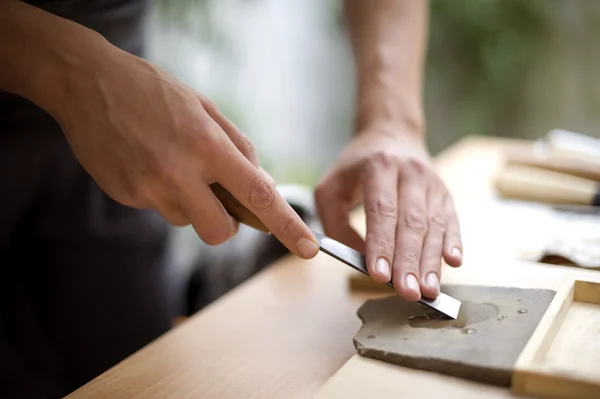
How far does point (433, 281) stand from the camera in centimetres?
80

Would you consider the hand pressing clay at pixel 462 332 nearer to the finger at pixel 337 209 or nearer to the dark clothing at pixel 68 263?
the finger at pixel 337 209

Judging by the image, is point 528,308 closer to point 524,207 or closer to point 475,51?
point 524,207

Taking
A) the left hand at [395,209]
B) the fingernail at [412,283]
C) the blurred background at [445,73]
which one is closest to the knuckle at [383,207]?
the left hand at [395,209]

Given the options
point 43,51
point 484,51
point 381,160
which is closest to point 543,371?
point 381,160

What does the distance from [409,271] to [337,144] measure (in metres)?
2.41

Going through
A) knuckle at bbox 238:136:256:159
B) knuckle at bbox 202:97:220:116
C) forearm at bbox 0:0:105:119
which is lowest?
knuckle at bbox 238:136:256:159

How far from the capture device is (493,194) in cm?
126

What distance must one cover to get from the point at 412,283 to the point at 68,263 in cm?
59

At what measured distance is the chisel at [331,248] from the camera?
78 cm

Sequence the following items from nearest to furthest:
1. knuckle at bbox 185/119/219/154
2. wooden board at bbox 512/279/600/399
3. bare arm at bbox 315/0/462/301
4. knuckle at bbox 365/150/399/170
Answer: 1. wooden board at bbox 512/279/600/399
2. knuckle at bbox 185/119/219/154
3. bare arm at bbox 315/0/462/301
4. knuckle at bbox 365/150/399/170

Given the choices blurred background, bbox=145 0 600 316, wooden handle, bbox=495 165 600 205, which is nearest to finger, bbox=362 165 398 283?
wooden handle, bbox=495 165 600 205

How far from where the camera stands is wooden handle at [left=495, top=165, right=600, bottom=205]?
3.77 ft

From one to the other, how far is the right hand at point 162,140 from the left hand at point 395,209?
0.12 meters

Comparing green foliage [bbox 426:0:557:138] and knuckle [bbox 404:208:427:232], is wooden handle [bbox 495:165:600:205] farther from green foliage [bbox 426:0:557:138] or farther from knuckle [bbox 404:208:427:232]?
green foliage [bbox 426:0:557:138]
